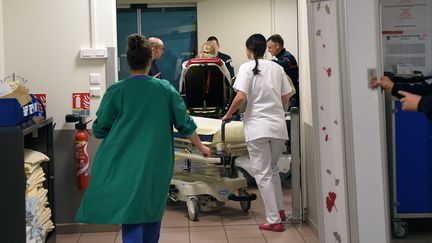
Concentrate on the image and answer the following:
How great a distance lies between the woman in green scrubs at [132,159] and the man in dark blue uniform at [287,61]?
2.22 metres

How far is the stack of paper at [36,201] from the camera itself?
3.11 m

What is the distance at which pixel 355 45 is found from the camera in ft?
8.75

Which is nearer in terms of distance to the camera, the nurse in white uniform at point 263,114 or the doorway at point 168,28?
the nurse in white uniform at point 263,114

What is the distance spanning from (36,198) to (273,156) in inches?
74.9

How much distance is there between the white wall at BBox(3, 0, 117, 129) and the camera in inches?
162

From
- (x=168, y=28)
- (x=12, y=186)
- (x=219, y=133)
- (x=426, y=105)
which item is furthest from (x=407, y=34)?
(x=168, y=28)

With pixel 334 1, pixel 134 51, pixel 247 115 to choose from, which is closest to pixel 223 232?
pixel 247 115

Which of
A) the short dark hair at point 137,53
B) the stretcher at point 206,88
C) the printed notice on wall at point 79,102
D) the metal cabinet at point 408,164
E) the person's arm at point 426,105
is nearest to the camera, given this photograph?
the person's arm at point 426,105

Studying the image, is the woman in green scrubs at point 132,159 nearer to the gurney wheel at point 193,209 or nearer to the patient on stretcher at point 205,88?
the gurney wheel at point 193,209

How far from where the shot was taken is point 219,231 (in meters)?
4.33

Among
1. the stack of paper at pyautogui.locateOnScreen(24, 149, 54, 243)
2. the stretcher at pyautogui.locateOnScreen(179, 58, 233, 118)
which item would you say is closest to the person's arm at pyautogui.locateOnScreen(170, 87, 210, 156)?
the stack of paper at pyautogui.locateOnScreen(24, 149, 54, 243)

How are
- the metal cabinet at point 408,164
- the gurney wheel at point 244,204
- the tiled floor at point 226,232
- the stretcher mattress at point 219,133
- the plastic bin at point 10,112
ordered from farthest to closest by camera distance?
the gurney wheel at point 244,204 → the stretcher mattress at point 219,133 → the tiled floor at point 226,232 → the metal cabinet at point 408,164 → the plastic bin at point 10,112

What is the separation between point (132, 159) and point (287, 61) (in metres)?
2.75

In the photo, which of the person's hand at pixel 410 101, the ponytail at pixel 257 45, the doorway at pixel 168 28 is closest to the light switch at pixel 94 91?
the ponytail at pixel 257 45
